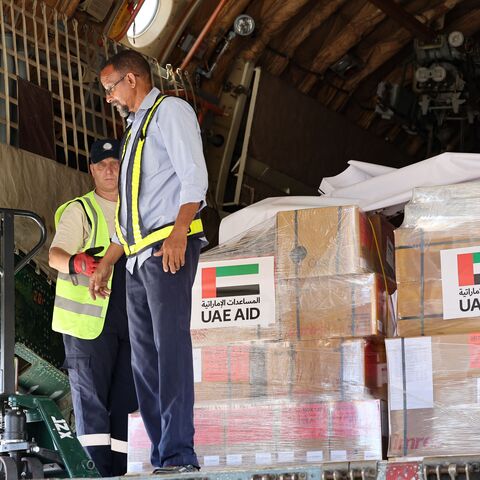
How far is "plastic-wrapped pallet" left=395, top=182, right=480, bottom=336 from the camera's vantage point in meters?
5.30

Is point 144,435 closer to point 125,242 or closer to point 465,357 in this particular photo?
point 125,242

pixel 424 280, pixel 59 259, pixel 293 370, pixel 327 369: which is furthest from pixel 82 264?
pixel 424 280

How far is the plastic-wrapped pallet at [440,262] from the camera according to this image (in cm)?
530

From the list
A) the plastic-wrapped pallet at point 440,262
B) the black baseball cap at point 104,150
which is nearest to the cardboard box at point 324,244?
the plastic-wrapped pallet at point 440,262

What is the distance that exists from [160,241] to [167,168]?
33 cm

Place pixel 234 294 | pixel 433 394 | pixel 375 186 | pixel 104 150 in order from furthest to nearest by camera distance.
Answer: pixel 104 150 < pixel 375 186 < pixel 234 294 < pixel 433 394

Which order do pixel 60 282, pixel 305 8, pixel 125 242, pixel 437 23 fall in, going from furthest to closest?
pixel 437 23, pixel 305 8, pixel 60 282, pixel 125 242

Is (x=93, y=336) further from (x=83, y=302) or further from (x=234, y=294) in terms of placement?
(x=234, y=294)

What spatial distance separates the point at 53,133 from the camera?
7.28m

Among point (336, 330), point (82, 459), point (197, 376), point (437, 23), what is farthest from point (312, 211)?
point (437, 23)

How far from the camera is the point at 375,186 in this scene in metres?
6.10

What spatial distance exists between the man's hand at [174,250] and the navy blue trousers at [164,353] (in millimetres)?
71

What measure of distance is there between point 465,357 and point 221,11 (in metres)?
4.15

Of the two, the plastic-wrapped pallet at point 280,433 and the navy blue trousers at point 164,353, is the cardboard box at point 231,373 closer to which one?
the plastic-wrapped pallet at point 280,433
